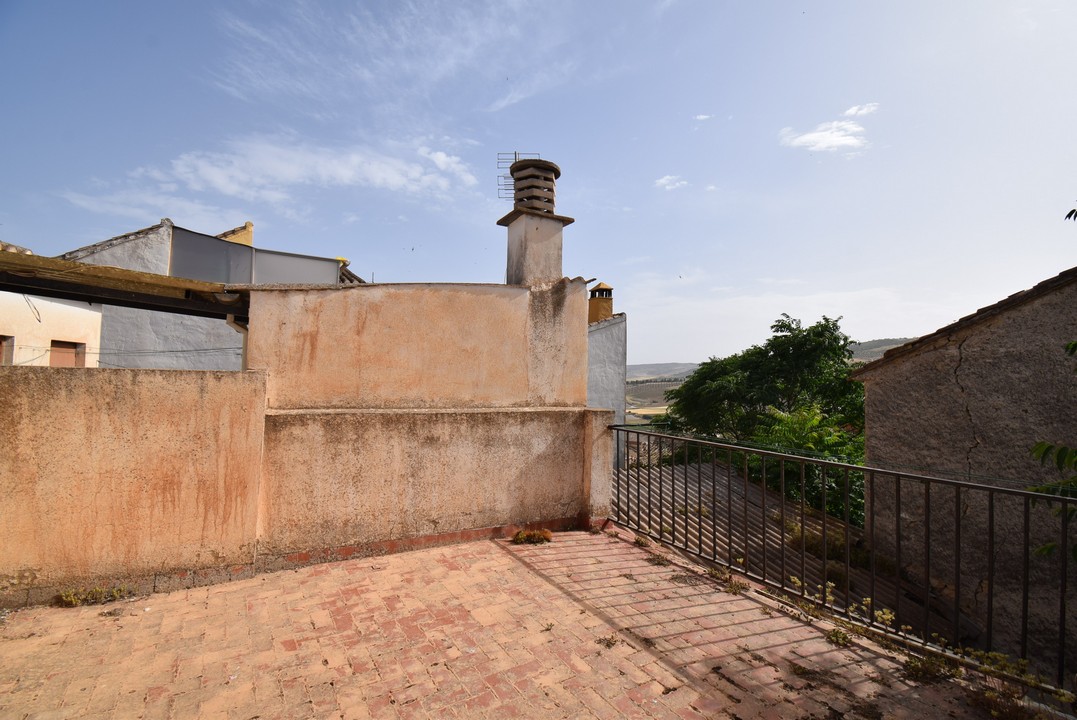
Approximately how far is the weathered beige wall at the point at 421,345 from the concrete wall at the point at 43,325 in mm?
11816

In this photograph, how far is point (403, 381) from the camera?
5305 mm

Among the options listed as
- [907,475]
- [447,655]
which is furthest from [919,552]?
[447,655]

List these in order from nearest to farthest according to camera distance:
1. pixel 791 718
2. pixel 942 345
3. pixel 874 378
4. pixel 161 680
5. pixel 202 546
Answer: pixel 791 718 < pixel 161 680 < pixel 202 546 < pixel 942 345 < pixel 874 378

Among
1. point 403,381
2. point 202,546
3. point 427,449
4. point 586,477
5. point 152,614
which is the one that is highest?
point 403,381

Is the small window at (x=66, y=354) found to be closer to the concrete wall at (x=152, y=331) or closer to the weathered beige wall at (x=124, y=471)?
the concrete wall at (x=152, y=331)

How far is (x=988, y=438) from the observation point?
23.6 feet

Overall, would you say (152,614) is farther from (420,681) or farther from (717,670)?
(717,670)

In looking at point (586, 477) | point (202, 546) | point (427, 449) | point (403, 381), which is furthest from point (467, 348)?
point (202, 546)

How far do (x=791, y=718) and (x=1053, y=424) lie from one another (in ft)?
22.4

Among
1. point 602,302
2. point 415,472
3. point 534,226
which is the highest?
point 602,302

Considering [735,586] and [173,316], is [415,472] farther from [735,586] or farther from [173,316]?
[173,316]

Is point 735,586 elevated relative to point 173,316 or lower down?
lower down

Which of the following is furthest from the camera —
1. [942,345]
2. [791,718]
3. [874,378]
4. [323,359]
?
[874,378]

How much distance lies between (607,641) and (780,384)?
2011 cm
